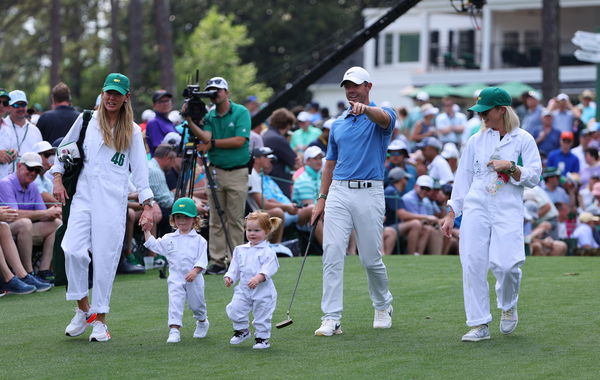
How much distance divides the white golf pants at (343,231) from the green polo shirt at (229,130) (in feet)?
14.2

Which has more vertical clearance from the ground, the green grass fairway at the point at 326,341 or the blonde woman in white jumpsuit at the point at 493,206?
the blonde woman in white jumpsuit at the point at 493,206

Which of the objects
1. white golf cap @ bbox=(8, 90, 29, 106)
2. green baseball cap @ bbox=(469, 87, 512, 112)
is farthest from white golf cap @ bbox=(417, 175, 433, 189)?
green baseball cap @ bbox=(469, 87, 512, 112)

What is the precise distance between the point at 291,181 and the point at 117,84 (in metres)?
8.29

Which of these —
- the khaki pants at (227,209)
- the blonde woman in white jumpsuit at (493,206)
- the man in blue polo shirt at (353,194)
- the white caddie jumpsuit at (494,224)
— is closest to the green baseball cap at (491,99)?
the blonde woman in white jumpsuit at (493,206)

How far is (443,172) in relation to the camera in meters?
18.6

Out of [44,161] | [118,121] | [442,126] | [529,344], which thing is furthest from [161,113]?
[442,126]

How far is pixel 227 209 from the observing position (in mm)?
14383

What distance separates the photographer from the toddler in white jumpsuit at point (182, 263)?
30.7ft

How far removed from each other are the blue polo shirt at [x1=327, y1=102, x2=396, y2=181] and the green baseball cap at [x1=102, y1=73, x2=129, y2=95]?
5.92ft

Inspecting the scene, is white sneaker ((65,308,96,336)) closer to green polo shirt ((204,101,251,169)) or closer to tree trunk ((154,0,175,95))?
green polo shirt ((204,101,251,169))

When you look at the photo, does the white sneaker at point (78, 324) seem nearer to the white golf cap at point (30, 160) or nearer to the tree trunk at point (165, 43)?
the white golf cap at point (30, 160)

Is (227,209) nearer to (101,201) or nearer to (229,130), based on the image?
(229,130)

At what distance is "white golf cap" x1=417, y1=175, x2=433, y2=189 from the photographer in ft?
57.2

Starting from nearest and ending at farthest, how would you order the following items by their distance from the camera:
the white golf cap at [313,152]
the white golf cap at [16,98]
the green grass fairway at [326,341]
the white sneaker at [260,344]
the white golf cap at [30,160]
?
the green grass fairway at [326,341], the white sneaker at [260,344], the white golf cap at [30,160], the white golf cap at [16,98], the white golf cap at [313,152]
